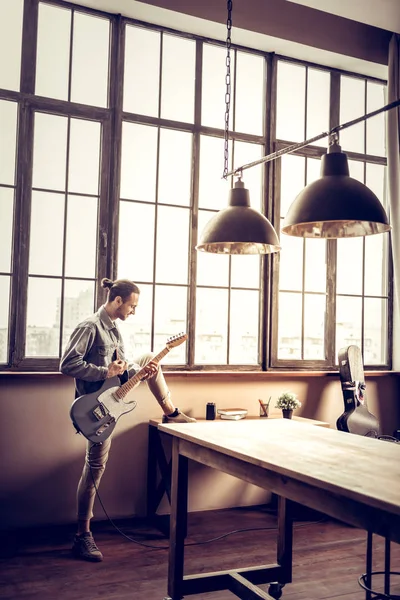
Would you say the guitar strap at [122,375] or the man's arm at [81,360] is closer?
the man's arm at [81,360]

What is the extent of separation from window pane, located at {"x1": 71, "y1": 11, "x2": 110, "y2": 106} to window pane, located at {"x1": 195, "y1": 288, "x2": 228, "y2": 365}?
177 centimetres

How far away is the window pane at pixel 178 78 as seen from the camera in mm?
5109

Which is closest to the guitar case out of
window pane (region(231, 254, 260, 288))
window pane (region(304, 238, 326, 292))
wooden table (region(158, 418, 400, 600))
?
window pane (region(304, 238, 326, 292))

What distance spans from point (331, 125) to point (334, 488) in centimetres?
446

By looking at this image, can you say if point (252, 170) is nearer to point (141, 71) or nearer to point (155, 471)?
point (141, 71)

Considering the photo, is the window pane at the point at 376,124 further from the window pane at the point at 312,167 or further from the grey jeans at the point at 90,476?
the grey jeans at the point at 90,476

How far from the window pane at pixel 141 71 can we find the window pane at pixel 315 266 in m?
1.84

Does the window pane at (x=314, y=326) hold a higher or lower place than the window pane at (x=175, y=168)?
lower

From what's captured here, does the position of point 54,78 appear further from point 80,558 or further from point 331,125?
point 80,558

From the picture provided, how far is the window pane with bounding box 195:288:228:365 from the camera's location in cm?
516

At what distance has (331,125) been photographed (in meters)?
5.81

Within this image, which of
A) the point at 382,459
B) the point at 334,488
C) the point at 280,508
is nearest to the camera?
the point at 334,488

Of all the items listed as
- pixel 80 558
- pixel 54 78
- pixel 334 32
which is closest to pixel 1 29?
pixel 54 78

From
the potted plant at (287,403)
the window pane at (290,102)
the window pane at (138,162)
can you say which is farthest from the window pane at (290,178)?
the potted plant at (287,403)
